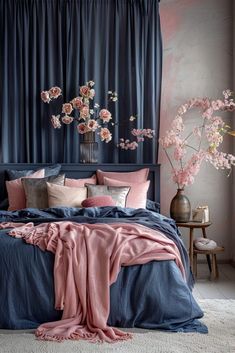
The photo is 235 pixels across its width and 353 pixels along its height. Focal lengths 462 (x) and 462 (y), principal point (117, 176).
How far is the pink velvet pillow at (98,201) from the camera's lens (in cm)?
422

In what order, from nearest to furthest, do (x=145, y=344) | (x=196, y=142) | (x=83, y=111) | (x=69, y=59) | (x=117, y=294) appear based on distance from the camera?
1. (x=145, y=344)
2. (x=117, y=294)
3. (x=83, y=111)
4. (x=69, y=59)
5. (x=196, y=142)

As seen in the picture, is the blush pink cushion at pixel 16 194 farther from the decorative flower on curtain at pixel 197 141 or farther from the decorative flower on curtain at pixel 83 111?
the decorative flower on curtain at pixel 197 141

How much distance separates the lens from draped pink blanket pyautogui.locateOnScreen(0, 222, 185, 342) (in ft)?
9.85

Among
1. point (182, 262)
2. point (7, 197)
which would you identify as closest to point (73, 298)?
point (182, 262)

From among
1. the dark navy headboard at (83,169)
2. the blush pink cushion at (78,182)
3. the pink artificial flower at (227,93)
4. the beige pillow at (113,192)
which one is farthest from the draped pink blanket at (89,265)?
the pink artificial flower at (227,93)

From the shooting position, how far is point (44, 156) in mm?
5199

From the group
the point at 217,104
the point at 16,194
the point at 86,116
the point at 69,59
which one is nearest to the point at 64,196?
the point at 16,194

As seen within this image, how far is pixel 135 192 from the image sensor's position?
465 centimetres

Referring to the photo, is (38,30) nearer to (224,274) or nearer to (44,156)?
(44,156)

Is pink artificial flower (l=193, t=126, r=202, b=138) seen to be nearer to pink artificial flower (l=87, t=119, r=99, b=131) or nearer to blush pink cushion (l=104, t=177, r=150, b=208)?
blush pink cushion (l=104, t=177, r=150, b=208)

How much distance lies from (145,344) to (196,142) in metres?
2.91

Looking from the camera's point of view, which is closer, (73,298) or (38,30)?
(73,298)

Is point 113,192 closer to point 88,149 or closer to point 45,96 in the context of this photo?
point 88,149

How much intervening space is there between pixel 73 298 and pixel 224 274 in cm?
231
